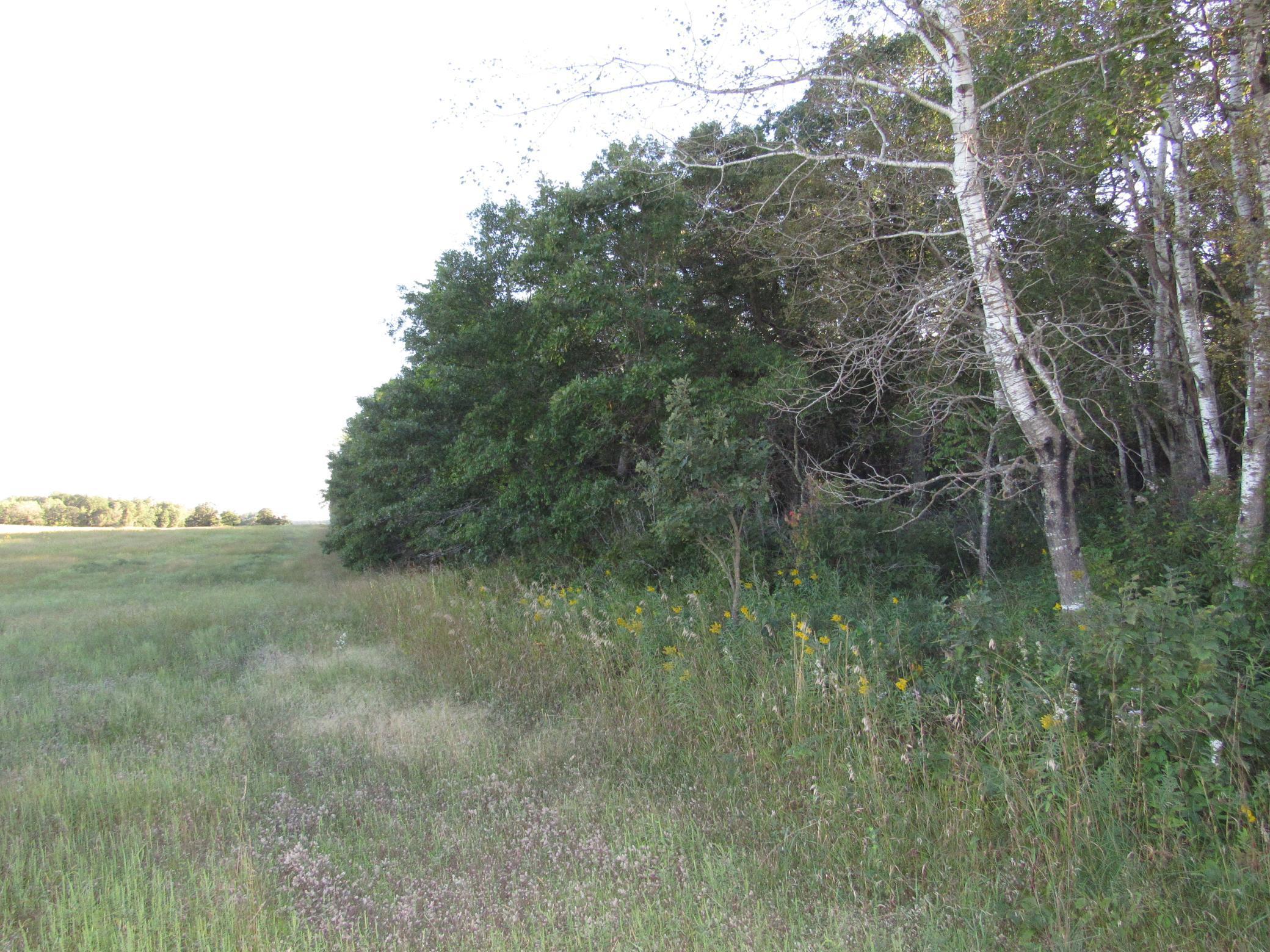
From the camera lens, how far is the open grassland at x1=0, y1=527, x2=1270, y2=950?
111 inches

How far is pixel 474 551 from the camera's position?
13.3m

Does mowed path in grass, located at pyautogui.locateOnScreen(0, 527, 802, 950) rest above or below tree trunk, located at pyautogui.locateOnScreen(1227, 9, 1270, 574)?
below

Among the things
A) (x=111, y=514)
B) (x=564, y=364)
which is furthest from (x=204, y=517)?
(x=564, y=364)

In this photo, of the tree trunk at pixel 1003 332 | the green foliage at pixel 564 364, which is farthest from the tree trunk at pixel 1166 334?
the green foliage at pixel 564 364

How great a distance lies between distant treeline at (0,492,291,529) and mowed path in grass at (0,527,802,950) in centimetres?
3842

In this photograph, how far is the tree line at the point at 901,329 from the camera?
6082 millimetres

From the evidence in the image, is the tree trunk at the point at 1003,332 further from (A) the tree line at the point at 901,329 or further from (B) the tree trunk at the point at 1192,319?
(B) the tree trunk at the point at 1192,319

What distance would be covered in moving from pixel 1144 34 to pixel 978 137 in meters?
1.53

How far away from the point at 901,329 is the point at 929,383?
2198 millimetres

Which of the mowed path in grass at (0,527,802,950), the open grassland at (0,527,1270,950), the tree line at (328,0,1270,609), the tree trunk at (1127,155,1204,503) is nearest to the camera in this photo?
the open grassland at (0,527,1270,950)

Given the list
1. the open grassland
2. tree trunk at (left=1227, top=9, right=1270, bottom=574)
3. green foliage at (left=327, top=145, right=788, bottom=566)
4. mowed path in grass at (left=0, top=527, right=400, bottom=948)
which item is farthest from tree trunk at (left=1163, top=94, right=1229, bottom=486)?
mowed path in grass at (left=0, top=527, right=400, bottom=948)

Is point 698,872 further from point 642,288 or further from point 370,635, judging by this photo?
point 642,288

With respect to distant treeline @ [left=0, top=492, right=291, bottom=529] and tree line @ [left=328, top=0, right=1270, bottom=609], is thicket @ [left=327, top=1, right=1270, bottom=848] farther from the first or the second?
distant treeline @ [left=0, top=492, right=291, bottom=529]

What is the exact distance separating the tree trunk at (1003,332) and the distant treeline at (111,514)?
43557 millimetres
